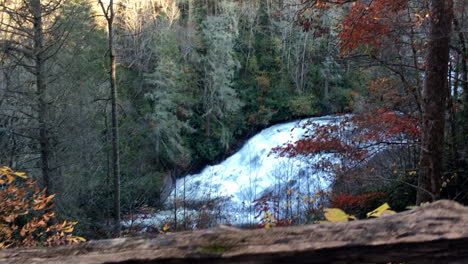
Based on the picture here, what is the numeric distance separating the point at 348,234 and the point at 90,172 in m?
17.6

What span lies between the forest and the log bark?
4249mm

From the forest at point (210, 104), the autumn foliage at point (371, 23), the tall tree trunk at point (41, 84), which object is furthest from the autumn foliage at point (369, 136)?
the tall tree trunk at point (41, 84)

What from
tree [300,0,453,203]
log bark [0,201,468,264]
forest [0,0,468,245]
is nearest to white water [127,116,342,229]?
forest [0,0,468,245]

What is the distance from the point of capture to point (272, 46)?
102 ft

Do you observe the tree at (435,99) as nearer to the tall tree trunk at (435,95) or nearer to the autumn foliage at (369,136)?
the tall tree trunk at (435,95)

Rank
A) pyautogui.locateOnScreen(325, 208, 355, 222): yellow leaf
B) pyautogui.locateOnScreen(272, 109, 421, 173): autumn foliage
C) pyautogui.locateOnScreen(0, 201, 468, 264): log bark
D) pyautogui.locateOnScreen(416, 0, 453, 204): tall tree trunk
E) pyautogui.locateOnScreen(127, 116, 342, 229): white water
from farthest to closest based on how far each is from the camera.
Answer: pyautogui.locateOnScreen(127, 116, 342, 229): white water
pyautogui.locateOnScreen(272, 109, 421, 173): autumn foliage
pyautogui.locateOnScreen(416, 0, 453, 204): tall tree trunk
pyautogui.locateOnScreen(325, 208, 355, 222): yellow leaf
pyautogui.locateOnScreen(0, 201, 468, 264): log bark

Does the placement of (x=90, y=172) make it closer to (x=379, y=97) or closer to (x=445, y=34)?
(x=379, y=97)

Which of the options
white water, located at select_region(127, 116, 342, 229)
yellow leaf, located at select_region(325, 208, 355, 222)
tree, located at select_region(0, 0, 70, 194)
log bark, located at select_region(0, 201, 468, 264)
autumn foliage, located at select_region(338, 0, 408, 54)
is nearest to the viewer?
log bark, located at select_region(0, 201, 468, 264)

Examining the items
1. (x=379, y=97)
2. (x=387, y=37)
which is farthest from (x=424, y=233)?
(x=379, y=97)

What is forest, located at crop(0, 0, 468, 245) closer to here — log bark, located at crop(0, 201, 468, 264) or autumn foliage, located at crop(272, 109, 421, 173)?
autumn foliage, located at crop(272, 109, 421, 173)

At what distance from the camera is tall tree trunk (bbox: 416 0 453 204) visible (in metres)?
5.45

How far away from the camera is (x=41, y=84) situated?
1223 cm

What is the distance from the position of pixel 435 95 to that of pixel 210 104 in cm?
2173

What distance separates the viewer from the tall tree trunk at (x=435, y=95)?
545 centimetres
